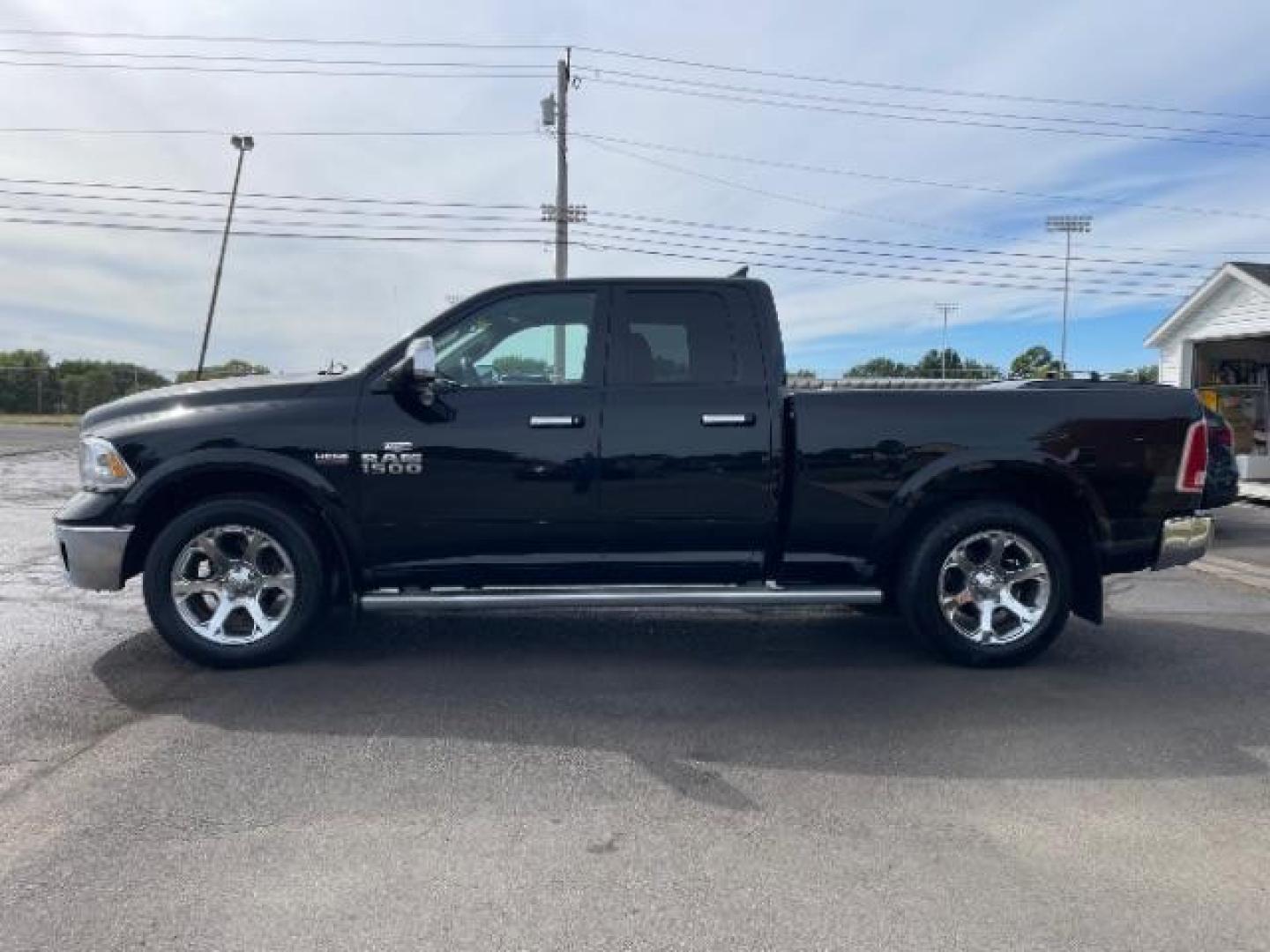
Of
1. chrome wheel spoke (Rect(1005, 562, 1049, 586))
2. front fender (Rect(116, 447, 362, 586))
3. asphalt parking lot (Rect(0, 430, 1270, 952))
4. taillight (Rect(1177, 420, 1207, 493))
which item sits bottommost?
asphalt parking lot (Rect(0, 430, 1270, 952))

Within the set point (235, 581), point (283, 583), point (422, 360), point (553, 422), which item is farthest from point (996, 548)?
point (235, 581)

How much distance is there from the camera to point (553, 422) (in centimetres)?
495

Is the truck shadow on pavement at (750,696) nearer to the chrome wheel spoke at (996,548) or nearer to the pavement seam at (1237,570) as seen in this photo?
the chrome wheel spoke at (996,548)

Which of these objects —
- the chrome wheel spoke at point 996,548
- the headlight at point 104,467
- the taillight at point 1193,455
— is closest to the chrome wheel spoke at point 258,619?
the headlight at point 104,467

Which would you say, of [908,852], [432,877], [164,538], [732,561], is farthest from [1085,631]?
[164,538]

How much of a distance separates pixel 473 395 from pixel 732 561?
1589 millimetres

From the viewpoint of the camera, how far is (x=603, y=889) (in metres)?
2.89

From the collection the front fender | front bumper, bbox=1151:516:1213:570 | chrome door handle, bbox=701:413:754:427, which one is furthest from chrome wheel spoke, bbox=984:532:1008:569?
the front fender

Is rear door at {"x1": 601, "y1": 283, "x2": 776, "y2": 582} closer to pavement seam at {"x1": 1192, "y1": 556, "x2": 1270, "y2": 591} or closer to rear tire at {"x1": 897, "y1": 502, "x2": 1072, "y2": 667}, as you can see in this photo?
rear tire at {"x1": 897, "y1": 502, "x2": 1072, "y2": 667}

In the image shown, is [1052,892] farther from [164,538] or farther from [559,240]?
[559,240]

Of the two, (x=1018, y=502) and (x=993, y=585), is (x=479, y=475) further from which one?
(x=1018, y=502)

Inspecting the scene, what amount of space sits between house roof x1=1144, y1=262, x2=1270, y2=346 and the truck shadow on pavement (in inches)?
647

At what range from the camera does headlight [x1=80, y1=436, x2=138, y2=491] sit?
485cm

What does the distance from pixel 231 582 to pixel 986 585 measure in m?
3.94
